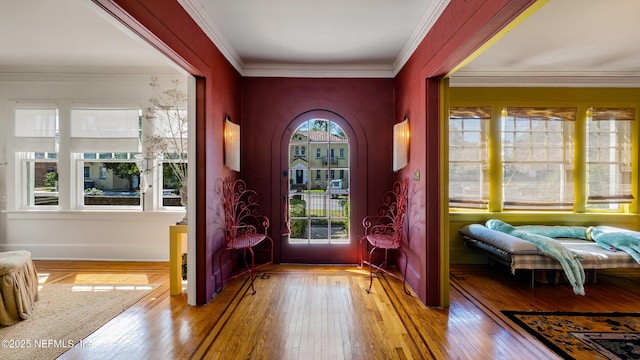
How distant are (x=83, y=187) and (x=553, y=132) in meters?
6.93

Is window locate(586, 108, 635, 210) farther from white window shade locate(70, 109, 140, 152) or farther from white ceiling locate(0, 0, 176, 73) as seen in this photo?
white window shade locate(70, 109, 140, 152)

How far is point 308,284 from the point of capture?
10.6 feet

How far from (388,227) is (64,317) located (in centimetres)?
353

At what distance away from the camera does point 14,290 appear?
241 cm

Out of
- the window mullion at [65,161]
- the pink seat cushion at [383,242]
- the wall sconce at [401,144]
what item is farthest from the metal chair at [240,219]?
the window mullion at [65,161]

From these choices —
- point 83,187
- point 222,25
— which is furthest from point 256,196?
point 83,187

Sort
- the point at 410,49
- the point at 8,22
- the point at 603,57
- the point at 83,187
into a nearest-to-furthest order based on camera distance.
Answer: the point at 8,22 < the point at 410,49 < the point at 603,57 < the point at 83,187

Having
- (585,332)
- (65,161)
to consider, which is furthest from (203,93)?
(585,332)

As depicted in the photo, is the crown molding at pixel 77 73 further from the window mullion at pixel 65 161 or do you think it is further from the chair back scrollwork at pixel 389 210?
the chair back scrollwork at pixel 389 210

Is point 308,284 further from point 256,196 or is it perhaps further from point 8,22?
point 8,22

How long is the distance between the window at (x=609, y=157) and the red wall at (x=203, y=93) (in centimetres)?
502

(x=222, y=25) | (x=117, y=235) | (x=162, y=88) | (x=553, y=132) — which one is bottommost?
(x=117, y=235)

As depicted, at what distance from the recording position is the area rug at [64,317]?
207cm

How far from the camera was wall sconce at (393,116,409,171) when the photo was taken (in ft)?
A: 10.6
